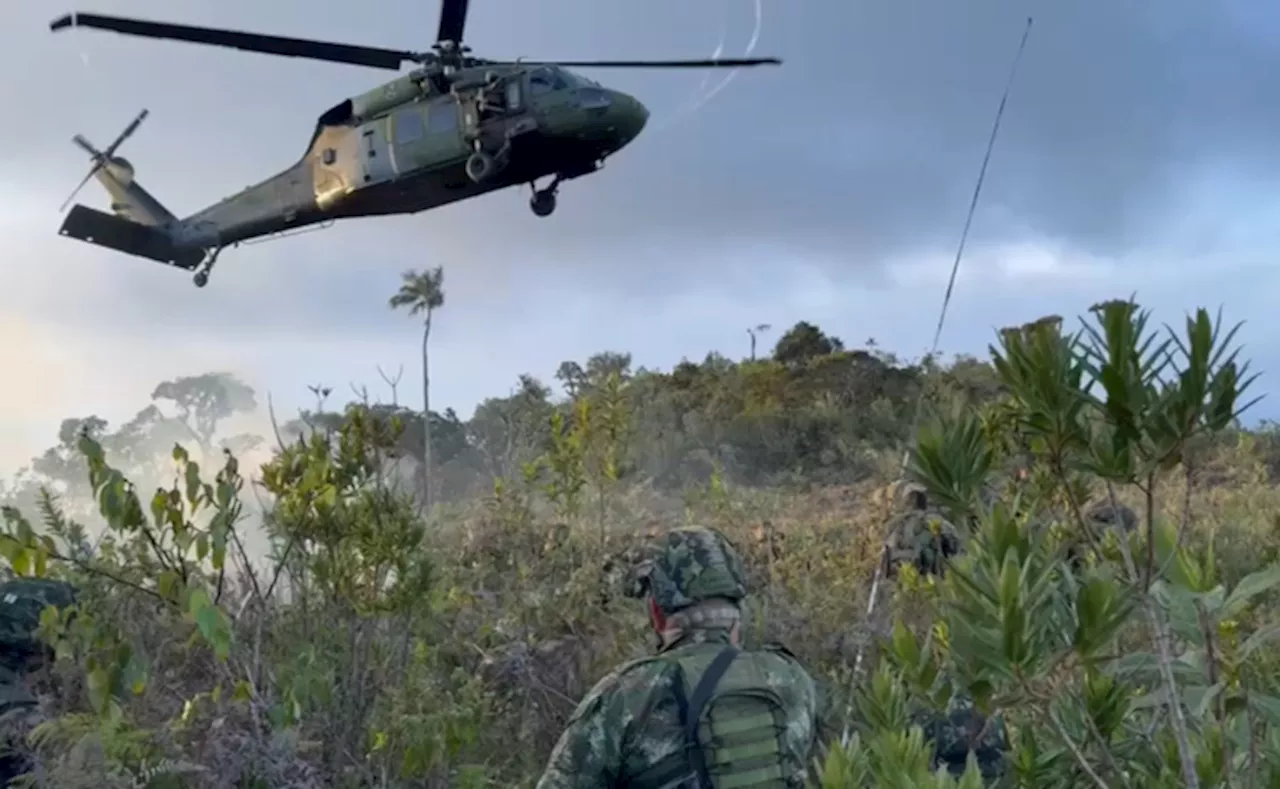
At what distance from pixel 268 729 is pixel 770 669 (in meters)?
2.11

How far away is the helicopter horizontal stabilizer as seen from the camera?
13.5 metres

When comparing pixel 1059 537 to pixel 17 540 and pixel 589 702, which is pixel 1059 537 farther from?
pixel 17 540

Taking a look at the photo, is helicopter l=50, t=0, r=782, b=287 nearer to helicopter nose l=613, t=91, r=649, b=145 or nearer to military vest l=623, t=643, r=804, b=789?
helicopter nose l=613, t=91, r=649, b=145

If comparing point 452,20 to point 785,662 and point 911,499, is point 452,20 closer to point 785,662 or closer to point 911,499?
point 911,499

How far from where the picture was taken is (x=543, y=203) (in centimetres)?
1169

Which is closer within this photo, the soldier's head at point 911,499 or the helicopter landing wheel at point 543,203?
the soldier's head at point 911,499

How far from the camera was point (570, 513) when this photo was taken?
637 centimetres

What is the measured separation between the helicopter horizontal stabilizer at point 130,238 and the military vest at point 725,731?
40.8 ft

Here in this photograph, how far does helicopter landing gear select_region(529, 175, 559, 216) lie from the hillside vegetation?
1.88m

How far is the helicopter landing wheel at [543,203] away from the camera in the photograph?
1163cm

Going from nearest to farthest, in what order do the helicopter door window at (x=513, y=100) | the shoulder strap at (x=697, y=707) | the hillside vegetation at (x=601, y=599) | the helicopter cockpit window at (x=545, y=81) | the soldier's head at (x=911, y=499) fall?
the hillside vegetation at (x=601, y=599) < the shoulder strap at (x=697, y=707) < the soldier's head at (x=911, y=499) < the helicopter door window at (x=513, y=100) < the helicopter cockpit window at (x=545, y=81)

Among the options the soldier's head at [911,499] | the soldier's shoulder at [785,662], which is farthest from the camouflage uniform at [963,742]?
the soldier's head at [911,499]

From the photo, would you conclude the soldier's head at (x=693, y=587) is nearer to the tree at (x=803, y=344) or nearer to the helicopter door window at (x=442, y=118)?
the helicopter door window at (x=442, y=118)

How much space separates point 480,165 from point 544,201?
0.86m
